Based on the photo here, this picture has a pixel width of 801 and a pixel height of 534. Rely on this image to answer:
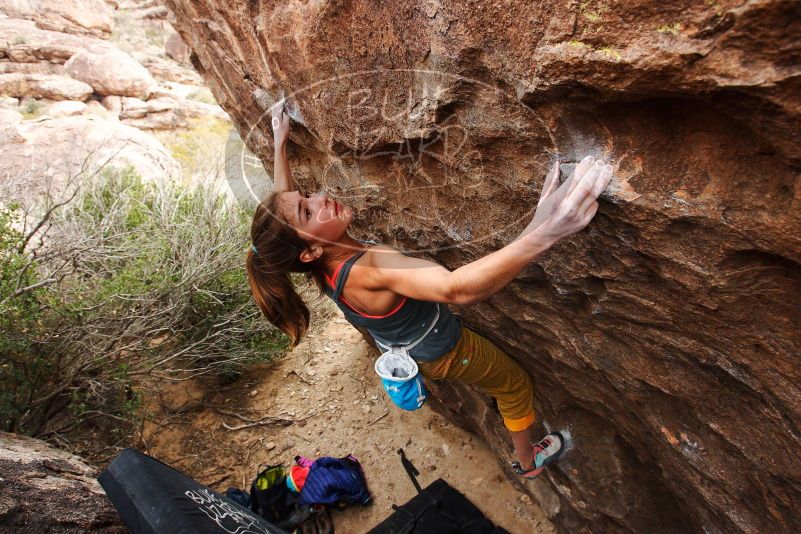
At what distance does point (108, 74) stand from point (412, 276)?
14.7 meters

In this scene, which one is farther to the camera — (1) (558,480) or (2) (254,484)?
(2) (254,484)

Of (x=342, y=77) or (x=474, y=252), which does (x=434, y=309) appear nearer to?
(x=474, y=252)

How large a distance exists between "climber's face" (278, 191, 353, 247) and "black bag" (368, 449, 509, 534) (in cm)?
207

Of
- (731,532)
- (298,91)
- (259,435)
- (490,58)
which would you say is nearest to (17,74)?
(259,435)

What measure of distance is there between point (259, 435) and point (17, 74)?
1308cm

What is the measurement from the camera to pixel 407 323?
1833 millimetres

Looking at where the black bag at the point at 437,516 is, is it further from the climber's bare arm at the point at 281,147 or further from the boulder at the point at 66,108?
the boulder at the point at 66,108

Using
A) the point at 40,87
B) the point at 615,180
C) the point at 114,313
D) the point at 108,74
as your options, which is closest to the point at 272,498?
the point at 114,313

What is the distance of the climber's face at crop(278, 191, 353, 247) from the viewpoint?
1.63 meters

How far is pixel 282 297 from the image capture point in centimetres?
194

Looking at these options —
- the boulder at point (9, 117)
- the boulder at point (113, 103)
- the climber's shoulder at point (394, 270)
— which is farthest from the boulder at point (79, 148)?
the climber's shoulder at point (394, 270)

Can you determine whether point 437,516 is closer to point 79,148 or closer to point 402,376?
point 402,376

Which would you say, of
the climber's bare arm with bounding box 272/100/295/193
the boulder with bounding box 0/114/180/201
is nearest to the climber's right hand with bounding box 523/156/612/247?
the climber's bare arm with bounding box 272/100/295/193

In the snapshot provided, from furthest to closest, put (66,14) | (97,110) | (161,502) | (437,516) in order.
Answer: (66,14), (97,110), (437,516), (161,502)
